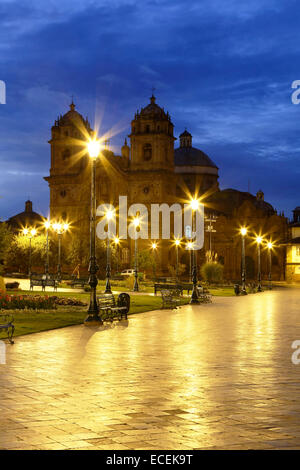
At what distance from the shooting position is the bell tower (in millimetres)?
74625

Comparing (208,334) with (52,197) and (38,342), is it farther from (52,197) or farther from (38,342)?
(52,197)

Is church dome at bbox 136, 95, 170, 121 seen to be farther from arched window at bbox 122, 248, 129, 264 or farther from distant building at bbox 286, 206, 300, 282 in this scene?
distant building at bbox 286, 206, 300, 282

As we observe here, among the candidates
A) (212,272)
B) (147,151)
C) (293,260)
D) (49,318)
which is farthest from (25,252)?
(49,318)

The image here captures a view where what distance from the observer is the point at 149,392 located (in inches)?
336

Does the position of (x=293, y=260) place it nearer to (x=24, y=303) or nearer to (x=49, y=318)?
(x=24, y=303)

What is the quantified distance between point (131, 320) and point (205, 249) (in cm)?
6003

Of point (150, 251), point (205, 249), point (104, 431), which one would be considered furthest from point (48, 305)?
point (205, 249)

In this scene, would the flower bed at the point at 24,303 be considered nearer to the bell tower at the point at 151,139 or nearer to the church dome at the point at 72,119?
the bell tower at the point at 151,139

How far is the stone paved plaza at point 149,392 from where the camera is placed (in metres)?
6.20

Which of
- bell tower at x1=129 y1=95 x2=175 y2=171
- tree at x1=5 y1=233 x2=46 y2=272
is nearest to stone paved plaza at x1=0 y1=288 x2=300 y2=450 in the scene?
tree at x1=5 y1=233 x2=46 y2=272

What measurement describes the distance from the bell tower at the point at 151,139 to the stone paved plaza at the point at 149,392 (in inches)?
2365

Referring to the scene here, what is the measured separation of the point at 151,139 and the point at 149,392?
2682 inches

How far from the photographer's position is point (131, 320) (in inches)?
800

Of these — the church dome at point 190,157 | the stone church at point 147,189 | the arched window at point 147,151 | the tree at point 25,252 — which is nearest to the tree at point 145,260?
the stone church at point 147,189
